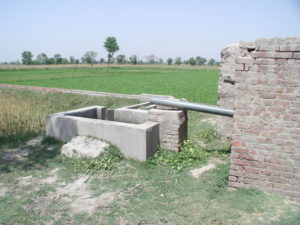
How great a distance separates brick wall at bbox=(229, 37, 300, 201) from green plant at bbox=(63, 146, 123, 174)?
2.27 m

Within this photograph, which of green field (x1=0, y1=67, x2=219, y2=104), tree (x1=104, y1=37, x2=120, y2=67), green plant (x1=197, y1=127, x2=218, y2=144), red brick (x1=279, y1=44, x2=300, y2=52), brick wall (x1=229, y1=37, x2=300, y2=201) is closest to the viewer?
red brick (x1=279, y1=44, x2=300, y2=52)

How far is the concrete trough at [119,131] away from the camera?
199 inches

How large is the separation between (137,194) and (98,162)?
1.33m

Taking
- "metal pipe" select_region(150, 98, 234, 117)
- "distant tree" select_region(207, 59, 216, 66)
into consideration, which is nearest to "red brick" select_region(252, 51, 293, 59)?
"metal pipe" select_region(150, 98, 234, 117)

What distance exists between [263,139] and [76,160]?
3.43m

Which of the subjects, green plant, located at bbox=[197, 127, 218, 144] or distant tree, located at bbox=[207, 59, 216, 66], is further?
distant tree, located at bbox=[207, 59, 216, 66]

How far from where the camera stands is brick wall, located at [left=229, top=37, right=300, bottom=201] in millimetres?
3369

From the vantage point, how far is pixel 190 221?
3.24 meters

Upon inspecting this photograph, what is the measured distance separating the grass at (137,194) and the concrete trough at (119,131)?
0.25 metres

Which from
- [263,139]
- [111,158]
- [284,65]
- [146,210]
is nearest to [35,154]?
[111,158]

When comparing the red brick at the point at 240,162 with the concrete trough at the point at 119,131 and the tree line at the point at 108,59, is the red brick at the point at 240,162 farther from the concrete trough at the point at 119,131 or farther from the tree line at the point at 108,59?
the tree line at the point at 108,59

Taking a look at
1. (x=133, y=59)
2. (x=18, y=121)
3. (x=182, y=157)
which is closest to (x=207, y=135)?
(x=182, y=157)

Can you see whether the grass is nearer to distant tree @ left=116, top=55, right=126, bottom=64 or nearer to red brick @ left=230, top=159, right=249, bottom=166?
red brick @ left=230, top=159, right=249, bottom=166

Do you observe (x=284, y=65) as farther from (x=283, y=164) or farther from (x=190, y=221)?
(x=190, y=221)
